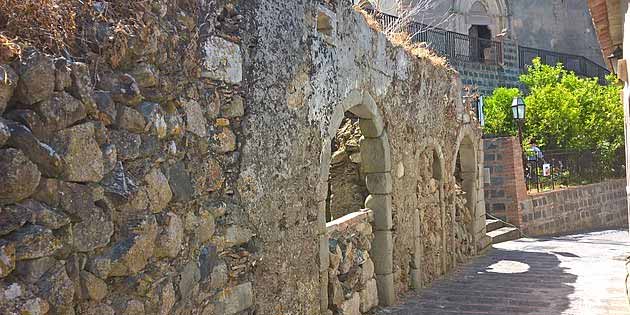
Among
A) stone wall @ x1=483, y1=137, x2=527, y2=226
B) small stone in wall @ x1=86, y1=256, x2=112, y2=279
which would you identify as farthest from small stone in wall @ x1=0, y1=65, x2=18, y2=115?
stone wall @ x1=483, y1=137, x2=527, y2=226

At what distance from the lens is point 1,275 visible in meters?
2.27

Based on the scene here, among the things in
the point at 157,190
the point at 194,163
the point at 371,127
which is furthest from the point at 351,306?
the point at 157,190

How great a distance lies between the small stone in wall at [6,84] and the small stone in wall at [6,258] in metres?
0.48

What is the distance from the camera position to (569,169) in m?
15.2

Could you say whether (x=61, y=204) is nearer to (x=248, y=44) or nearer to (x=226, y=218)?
(x=226, y=218)

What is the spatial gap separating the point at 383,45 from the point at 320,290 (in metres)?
2.80

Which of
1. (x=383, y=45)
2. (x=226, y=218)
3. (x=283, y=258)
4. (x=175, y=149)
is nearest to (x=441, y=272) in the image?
(x=383, y=45)

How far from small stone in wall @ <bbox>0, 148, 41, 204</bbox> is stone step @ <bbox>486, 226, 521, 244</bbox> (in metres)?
10.2

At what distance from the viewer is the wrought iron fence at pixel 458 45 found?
58.0 feet

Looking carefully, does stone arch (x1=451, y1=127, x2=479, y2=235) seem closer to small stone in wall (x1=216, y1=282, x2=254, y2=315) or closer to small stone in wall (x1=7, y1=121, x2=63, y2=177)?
small stone in wall (x1=216, y1=282, x2=254, y2=315)

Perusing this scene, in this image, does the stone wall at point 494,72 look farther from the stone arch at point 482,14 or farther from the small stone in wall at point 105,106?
the small stone in wall at point 105,106

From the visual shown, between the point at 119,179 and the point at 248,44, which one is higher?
the point at 248,44

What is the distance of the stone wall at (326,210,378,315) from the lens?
5387 mm

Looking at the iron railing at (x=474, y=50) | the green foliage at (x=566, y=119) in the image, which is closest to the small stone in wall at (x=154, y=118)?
the iron railing at (x=474, y=50)
